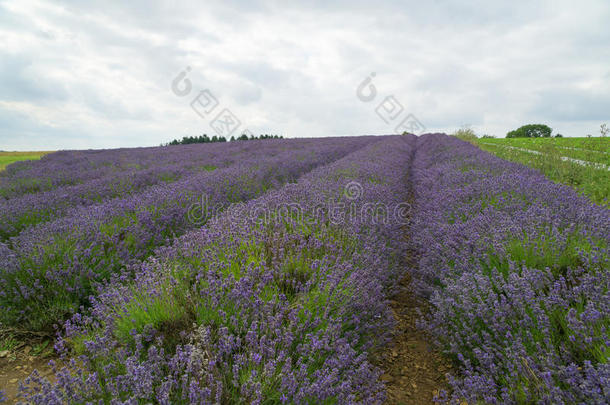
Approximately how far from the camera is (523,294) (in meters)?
1.96

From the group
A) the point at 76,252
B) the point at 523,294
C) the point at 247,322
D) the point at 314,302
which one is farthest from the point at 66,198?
the point at 523,294

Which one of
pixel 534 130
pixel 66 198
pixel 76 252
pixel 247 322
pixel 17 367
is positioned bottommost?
pixel 17 367

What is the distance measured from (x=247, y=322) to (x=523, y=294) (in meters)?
1.60

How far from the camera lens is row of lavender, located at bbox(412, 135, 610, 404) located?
1.56 m

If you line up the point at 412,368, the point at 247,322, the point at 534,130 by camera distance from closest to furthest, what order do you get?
the point at 247,322
the point at 412,368
the point at 534,130

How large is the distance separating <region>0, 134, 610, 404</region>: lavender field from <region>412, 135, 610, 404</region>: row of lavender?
0.01 m

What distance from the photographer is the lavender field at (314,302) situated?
4.92 feet

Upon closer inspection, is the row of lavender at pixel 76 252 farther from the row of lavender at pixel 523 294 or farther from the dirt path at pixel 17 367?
the row of lavender at pixel 523 294

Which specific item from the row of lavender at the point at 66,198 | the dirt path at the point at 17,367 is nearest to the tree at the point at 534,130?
the row of lavender at the point at 66,198

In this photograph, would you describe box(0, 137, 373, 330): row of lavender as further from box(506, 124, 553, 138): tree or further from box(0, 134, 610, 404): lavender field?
box(506, 124, 553, 138): tree

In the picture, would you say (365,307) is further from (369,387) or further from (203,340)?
(203,340)

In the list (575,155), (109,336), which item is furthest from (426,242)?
(575,155)

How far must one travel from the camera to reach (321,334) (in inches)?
74.0

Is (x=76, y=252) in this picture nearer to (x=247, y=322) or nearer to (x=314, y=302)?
(x=247, y=322)
